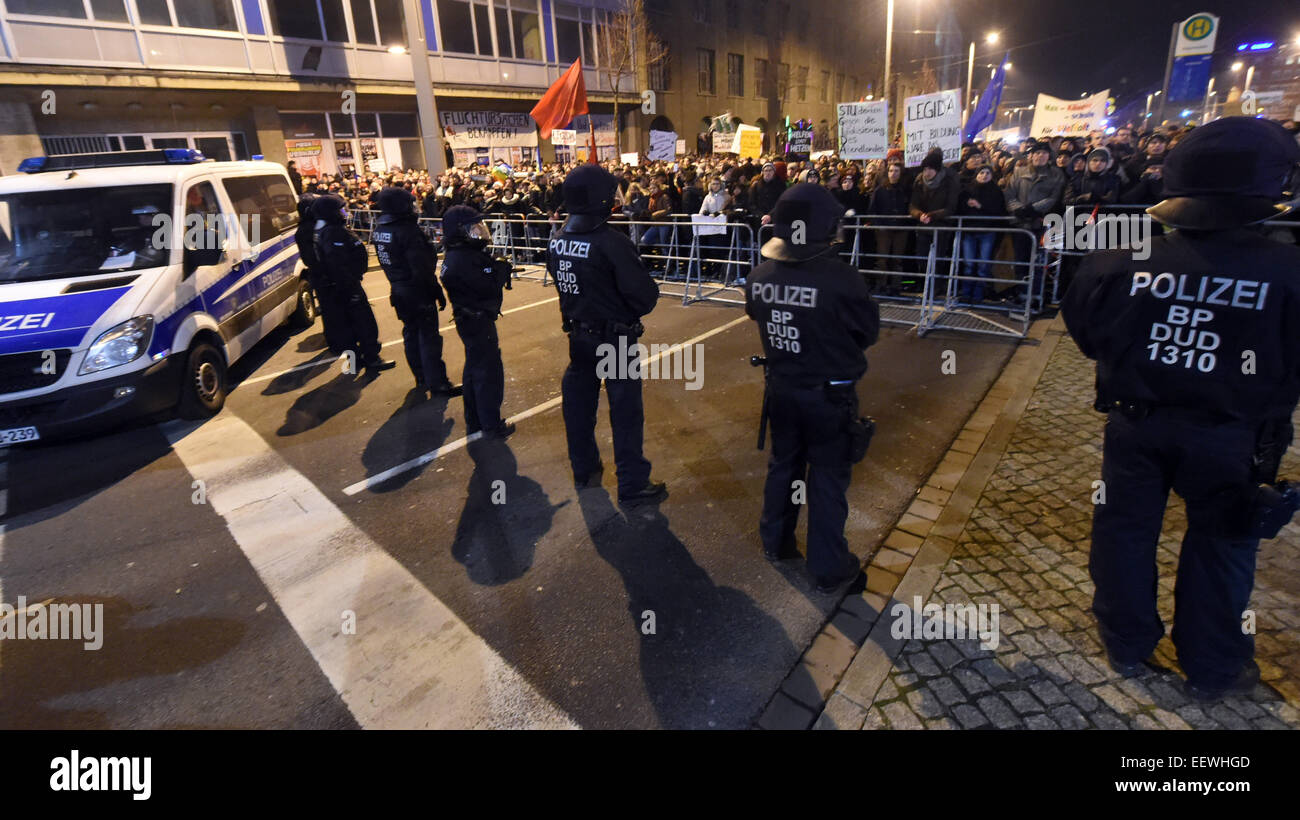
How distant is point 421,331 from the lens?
6.50m

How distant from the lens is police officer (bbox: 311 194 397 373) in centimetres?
706

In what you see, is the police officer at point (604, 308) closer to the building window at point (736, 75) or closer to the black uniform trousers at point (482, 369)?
the black uniform trousers at point (482, 369)

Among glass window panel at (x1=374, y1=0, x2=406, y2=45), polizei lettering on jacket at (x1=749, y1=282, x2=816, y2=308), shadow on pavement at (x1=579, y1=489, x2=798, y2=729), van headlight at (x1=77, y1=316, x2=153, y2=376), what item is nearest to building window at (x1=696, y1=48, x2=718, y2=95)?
glass window panel at (x1=374, y1=0, x2=406, y2=45)

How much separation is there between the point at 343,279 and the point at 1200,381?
7519 mm

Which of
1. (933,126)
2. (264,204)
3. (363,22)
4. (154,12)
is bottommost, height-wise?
(264,204)

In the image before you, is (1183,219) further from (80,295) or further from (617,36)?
(617,36)

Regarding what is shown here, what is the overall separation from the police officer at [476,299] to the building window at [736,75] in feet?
129

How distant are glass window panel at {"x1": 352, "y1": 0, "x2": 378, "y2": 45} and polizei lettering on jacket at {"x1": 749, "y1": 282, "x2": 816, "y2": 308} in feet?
85.9

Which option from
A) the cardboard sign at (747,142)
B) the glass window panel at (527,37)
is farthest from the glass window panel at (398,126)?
the cardboard sign at (747,142)

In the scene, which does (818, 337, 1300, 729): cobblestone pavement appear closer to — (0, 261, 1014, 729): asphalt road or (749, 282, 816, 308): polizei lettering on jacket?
(0, 261, 1014, 729): asphalt road

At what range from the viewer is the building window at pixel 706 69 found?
36844 millimetres

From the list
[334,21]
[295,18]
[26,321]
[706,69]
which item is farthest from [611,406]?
[706,69]

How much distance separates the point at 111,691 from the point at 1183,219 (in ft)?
16.6

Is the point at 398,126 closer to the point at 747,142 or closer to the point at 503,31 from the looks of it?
the point at 503,31
